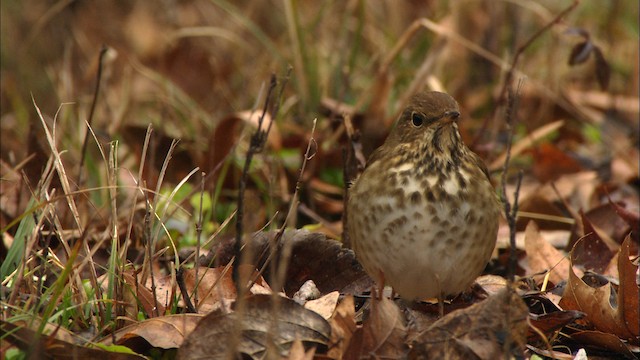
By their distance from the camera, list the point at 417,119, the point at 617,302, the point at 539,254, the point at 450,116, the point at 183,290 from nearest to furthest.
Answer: the point at 183,290 → the point at 617,302 → the point at 450,116 → the point at 417,119 → the point at 539,254

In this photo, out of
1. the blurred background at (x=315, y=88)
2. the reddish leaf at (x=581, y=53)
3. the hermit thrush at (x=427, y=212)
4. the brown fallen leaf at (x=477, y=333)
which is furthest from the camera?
the blurred background at (x=315, y=88)

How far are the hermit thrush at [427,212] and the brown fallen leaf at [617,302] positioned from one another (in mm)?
302

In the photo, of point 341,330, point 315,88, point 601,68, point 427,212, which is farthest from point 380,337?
point 315,88

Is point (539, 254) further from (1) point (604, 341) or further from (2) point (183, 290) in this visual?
(2) point (183, 290)

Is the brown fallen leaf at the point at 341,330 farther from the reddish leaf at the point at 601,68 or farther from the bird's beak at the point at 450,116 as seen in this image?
the reddish leaf at the point at 601,68

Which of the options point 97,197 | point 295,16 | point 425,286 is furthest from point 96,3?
point 425,286

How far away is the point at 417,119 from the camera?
10.2ft

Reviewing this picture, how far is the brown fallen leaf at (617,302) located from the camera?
2.77 m

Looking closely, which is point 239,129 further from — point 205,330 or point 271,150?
point 205,330

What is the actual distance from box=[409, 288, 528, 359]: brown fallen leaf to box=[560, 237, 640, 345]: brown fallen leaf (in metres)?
0.51

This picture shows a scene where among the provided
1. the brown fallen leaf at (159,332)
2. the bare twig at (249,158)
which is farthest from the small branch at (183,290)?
the bare twig at (249,158)

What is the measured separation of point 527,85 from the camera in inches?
231

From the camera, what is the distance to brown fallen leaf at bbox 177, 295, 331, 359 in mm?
2443

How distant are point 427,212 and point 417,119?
0.38 metres
